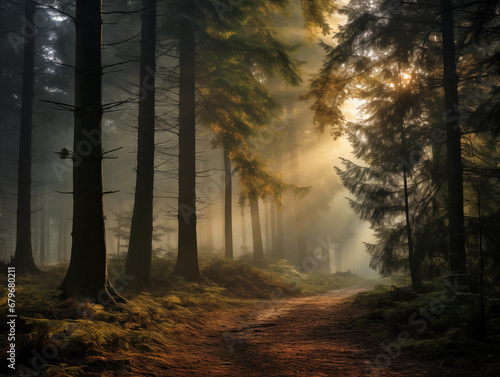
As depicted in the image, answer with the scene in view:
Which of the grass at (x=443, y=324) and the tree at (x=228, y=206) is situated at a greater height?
the tree at (x=228, y=206)

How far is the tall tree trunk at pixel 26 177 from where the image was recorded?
1322cm

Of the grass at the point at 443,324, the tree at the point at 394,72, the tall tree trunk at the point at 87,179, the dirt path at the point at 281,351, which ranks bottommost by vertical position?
the dirt path at the point at 281,351

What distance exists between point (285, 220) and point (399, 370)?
35.8 m

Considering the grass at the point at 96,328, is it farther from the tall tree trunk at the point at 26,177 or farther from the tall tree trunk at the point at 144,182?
the tall tree trunk at the point at 26,177

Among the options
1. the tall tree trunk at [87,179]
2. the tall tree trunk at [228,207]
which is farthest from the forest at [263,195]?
the tall tree trunk at [228,207]

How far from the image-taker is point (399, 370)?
4.15 metres

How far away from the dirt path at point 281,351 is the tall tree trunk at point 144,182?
2.97 metres

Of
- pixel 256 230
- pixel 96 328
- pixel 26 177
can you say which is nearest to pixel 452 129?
pixel 96 328

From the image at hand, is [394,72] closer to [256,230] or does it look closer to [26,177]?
[256,230]

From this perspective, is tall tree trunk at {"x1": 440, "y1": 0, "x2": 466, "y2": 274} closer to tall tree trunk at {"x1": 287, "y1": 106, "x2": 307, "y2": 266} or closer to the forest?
the forest

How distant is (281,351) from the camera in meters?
5.25

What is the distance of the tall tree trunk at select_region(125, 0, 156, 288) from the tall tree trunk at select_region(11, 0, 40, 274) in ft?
19.8

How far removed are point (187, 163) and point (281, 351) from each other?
8120 millimetres

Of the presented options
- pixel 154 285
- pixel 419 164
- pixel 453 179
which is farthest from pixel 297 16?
pixel 154 285
